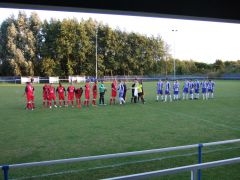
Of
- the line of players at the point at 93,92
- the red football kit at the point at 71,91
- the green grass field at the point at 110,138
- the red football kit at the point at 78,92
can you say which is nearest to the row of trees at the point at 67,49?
the line of players at the point at 93,92

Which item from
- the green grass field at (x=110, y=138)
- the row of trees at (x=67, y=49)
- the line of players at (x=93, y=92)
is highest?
the row of trees at (x=67, y=49)

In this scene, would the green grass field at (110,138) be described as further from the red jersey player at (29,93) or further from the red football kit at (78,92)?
the red football kit at (78,92)

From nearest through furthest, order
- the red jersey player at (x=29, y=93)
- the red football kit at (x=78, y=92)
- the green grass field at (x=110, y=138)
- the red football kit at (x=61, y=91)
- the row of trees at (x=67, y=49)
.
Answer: the green grass field at (x=110, y=138), the red jersey player at (x=29, y=93), the red football kit at (x=61, y=91), the red football kit at (x=78, y=92), the row of trees at (x=67, y=49)

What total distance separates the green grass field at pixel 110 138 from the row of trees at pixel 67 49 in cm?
3255

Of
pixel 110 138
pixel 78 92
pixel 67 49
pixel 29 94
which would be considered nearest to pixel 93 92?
pixel 78 92

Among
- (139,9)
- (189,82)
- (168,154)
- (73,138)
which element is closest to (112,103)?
(189,82)

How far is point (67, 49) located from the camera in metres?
46.1

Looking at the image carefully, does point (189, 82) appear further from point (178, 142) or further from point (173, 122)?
point (178, 142)

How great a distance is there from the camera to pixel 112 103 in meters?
18.2

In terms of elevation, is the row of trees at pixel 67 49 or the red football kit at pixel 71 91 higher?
the row of trees at pixel 67 49

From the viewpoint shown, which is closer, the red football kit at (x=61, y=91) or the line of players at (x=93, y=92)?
the line of players at (x=93, y=92)

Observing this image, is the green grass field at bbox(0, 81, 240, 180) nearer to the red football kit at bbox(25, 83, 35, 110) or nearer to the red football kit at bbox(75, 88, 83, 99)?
the red football kit at bbox(25, 83, 35, 110)

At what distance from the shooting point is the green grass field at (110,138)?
18.8 feet

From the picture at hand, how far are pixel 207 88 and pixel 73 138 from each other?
14917 mm
